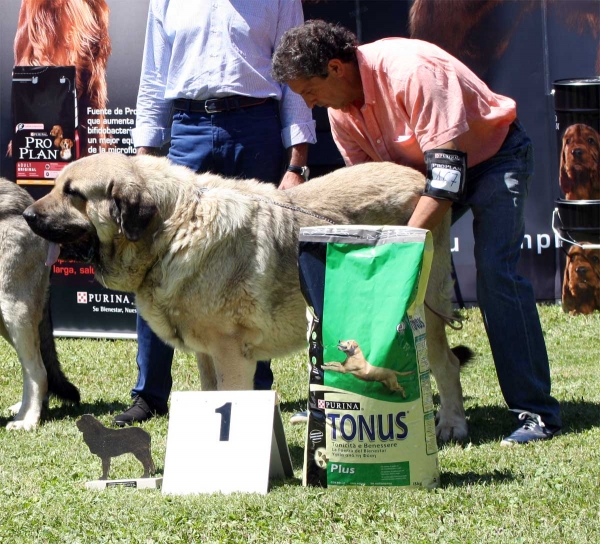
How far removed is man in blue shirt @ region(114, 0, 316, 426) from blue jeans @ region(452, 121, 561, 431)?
119 centimetres

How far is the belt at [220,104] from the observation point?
512 cm

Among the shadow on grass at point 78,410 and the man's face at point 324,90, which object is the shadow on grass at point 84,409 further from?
the man's face at point 324,90

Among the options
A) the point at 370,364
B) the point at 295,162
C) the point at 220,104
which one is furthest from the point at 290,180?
the point at 370,364

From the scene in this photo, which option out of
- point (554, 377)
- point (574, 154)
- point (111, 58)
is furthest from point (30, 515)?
point (574, 154)

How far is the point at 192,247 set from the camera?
4.22m

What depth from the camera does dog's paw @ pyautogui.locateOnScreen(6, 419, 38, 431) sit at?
5461mm

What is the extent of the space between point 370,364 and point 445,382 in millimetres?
1548

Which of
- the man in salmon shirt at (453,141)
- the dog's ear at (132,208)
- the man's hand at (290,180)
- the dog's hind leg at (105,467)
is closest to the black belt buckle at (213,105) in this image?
the man's hand at (290,180)

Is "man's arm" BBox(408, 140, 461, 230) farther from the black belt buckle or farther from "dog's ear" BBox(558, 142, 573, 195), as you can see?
"dog's ear" BBox(558, 142, 573, 195)

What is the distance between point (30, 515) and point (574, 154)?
6.76 metres

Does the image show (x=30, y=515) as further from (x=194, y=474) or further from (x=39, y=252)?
(x=39, y=252)

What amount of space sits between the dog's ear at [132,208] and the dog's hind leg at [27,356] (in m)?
1.68

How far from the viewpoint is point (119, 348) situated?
8.41m

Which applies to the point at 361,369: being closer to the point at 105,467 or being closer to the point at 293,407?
the point at 105,467
